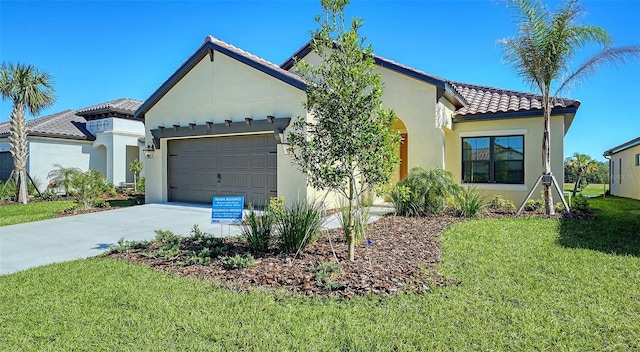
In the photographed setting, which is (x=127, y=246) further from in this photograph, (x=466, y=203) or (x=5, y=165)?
(x=5, y=165)

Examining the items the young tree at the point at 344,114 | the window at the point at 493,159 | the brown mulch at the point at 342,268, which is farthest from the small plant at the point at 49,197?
the window at the point at 493,159

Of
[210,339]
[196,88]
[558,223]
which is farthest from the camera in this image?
[196,88]

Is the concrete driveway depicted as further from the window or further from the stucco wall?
the stucco wall

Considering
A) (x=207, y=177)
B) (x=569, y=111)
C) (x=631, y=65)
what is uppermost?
(x=631, y=65)

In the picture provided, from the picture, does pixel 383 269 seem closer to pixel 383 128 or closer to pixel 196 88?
pixel 383 128

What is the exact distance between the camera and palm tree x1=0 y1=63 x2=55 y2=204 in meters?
17.2

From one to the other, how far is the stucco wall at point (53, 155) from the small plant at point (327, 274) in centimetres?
2185

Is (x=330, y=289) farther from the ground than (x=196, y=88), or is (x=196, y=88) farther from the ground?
(x=196, y=88)

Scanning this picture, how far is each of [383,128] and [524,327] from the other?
3.39 meters

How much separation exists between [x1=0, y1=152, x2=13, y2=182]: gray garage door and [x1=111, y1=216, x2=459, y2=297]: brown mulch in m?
22.0

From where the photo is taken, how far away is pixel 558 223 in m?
9.68

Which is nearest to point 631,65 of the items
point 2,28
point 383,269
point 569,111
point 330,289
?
point 569,111

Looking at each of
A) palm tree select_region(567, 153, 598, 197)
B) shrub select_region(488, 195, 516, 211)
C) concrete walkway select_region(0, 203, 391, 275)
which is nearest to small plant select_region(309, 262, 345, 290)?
concrete walkway select_region(0, 203, 391, 275)

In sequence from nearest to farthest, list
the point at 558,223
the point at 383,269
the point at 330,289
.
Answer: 1. the point at 330,289
2. the point at 383,269
3. the point at 558,223
